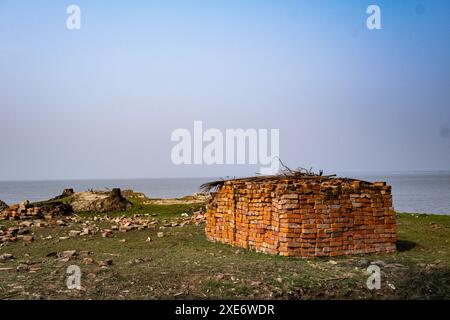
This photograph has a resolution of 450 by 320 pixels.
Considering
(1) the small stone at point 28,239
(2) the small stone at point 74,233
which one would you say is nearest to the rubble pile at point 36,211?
(2) the small stone at point 74,233

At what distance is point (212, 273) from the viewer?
26.0 ft

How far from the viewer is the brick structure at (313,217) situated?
392 inches

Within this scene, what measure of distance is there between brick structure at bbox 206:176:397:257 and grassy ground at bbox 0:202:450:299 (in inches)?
15.2

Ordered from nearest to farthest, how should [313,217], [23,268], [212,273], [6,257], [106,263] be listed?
[212,273] → [23,268] → [106,263] → [313,217] → [6,257]

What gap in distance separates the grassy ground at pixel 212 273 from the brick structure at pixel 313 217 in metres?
0.39

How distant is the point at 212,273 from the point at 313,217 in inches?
124

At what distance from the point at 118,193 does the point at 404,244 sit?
15.9 meters

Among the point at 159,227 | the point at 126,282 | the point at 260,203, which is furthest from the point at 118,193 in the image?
the point at 126,282

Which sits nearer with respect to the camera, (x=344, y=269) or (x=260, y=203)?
(x=344, y=269)

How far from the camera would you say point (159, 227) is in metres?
15.9

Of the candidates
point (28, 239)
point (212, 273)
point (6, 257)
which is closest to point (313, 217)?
point (212, 273)

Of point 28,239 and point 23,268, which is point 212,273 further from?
point 28,239

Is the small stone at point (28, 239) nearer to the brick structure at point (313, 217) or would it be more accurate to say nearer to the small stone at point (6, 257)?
the small stone at point (6, 257)
